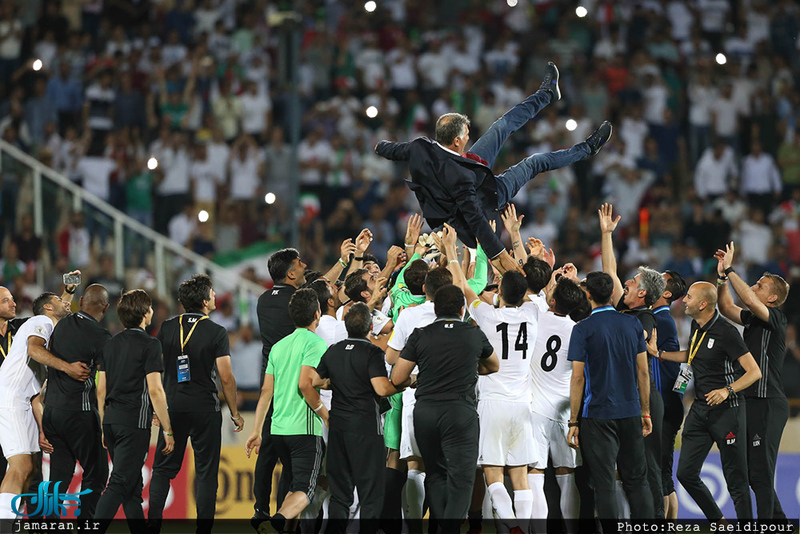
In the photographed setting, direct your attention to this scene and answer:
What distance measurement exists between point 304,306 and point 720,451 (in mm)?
4158

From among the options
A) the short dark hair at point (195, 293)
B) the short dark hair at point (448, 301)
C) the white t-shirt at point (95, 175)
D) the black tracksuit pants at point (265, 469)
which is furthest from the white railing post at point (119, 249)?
the short dark hair at point (448, 301)

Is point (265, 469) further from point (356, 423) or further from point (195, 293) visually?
point (195, 293)

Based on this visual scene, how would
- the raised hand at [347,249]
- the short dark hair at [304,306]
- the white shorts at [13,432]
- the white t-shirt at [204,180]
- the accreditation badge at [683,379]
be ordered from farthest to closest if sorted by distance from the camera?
1. the white t-shirt at [204,180]
2. the raised hand at [347,249]
3. the accreditation badge at [683,379]
4. the white shorts at [13,432]
5. the short dark hair at [304,306]

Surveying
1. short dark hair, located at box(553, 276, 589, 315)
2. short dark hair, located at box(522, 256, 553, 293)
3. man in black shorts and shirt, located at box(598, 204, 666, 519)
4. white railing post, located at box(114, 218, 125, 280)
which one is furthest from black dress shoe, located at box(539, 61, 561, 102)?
white railing post, located at box(114, 218, 125, 280)

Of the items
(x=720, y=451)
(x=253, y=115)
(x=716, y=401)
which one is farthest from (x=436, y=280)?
(x=253, y=115)

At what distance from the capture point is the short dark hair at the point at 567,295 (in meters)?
9.25

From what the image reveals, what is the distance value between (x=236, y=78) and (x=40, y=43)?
384cm

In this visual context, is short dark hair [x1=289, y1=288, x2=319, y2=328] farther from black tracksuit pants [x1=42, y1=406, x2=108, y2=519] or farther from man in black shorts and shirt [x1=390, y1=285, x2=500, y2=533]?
black tracksuit pants [x1=42, y1=406, x2=108, y2=519]

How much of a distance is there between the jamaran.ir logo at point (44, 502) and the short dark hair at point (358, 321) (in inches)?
119

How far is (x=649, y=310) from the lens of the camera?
9.85m

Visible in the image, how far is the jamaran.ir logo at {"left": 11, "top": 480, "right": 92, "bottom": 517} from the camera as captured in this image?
380 inches

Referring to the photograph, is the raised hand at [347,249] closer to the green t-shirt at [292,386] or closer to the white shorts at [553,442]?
the green t-shirt at [292,386]

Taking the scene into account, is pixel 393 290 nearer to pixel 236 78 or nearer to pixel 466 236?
pixel 466 236

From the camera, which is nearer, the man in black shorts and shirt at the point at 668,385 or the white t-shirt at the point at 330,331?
the white t-shirt at the point at 330,331
